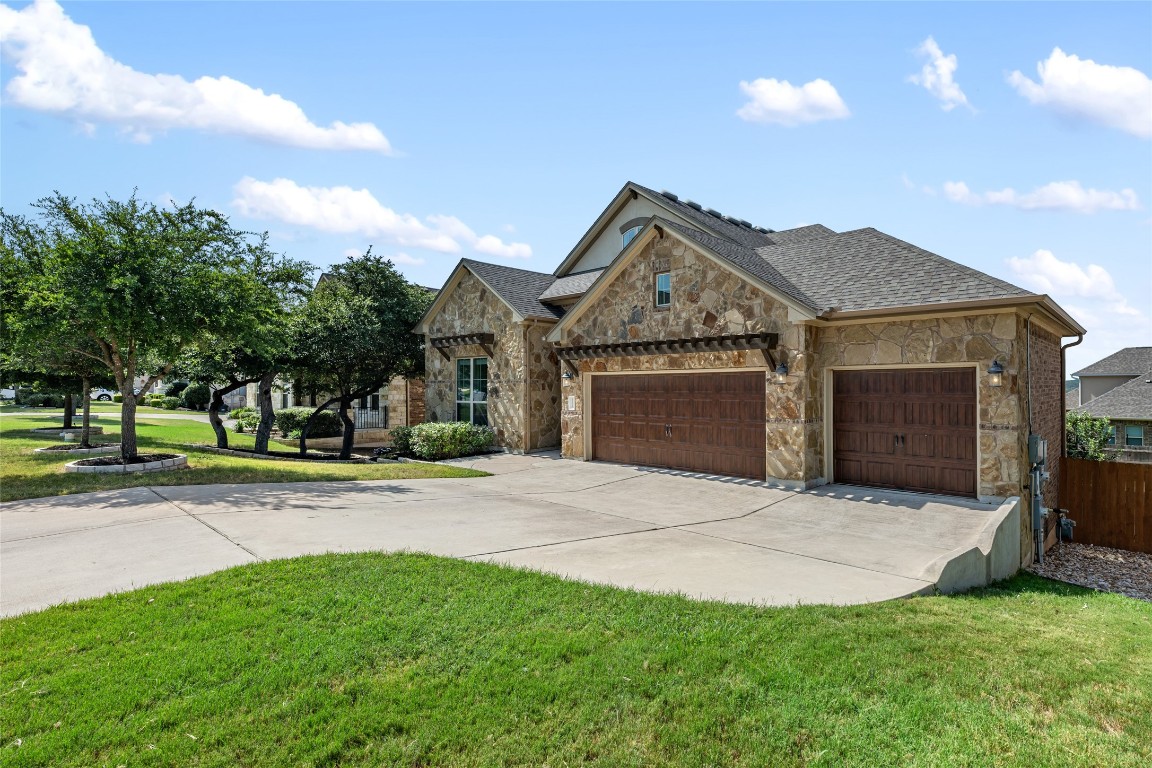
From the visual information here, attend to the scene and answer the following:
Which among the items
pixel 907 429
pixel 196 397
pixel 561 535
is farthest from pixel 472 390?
pixel 196 397

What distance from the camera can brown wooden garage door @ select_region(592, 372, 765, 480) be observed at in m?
13.2

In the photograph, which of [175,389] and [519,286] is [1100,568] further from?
[175,389]

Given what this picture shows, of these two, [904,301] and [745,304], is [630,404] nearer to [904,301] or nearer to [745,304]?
[745,304]

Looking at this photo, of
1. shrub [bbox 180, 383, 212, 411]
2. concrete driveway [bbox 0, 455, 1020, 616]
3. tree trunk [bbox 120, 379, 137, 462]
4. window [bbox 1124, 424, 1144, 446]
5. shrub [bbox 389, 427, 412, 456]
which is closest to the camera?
concrete driveway [bbox 0, 455, 1020, 616]

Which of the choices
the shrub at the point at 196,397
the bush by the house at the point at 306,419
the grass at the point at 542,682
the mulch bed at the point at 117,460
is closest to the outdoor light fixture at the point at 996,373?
the grass at the point at 542,682

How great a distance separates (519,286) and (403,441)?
577 centimetres

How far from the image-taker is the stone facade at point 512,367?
17.7 metres

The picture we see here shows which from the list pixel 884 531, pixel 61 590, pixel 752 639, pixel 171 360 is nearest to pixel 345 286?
pixel 171 360

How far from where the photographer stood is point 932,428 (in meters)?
11.3

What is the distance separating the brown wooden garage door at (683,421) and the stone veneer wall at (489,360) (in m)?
2.73

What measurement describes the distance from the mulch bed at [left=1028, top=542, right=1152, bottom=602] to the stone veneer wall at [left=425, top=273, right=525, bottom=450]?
12.1m

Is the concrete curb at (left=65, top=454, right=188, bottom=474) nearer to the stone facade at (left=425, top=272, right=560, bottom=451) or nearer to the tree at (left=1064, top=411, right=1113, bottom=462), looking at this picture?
the stone facade at (left=425, top=272, right=560, bottom=451)

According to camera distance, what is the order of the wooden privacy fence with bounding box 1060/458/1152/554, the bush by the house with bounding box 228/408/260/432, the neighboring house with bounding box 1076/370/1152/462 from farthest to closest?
the bush by the house with bounding box 228/408/260/432
the neighboring house with bounding box 1076/370/1152/462
the wooden privacy fence with bounding box 1060/458/1152/554

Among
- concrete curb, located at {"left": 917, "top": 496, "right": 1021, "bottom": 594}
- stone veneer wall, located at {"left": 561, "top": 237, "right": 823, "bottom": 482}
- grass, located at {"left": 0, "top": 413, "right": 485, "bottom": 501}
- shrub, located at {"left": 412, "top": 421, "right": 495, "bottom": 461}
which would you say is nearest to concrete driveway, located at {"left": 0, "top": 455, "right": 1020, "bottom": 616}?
concrete curb, located at {"left": 917, "top": 496, "right": 1021, "bottom": 594}
